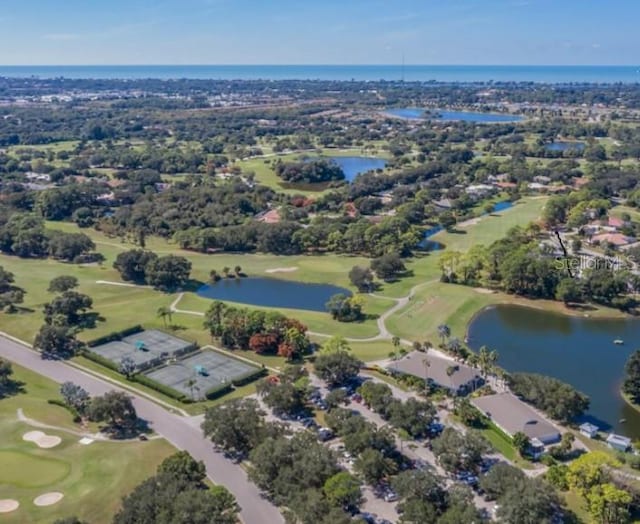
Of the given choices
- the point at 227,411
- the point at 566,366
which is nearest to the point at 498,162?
the point at 566,366

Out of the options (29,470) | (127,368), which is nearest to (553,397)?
(127,368)

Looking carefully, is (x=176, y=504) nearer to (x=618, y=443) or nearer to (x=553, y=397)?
(x=553, y=397)

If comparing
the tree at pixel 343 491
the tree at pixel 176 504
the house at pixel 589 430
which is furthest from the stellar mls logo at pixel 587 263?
the tree at pixel 176 504

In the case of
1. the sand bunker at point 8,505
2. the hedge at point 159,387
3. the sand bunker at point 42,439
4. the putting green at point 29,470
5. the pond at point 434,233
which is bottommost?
the sand bunker at point 8,505

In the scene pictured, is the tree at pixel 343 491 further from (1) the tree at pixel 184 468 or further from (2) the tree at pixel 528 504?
(1) the tree at pixel 184 468

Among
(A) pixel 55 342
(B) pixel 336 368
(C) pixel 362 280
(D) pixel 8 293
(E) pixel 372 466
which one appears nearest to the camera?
(E) pixel 372 466
